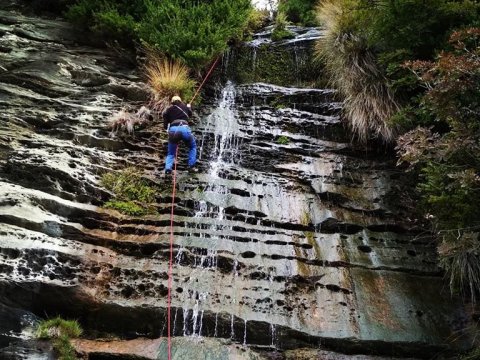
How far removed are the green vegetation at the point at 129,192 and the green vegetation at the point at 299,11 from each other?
8186mm

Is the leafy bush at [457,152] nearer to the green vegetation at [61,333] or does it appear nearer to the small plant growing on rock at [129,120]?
the green vegetation at [61,333]

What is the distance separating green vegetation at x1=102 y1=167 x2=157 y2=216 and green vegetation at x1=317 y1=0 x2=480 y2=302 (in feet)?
12.1

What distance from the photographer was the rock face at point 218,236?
5383 millimetres

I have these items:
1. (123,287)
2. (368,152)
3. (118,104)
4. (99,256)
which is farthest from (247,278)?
(118,104)

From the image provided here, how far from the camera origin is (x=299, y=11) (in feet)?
45.1

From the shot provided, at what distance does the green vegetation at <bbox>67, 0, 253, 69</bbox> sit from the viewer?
8938 mm

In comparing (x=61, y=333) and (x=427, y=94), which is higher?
(x=427, y=94)

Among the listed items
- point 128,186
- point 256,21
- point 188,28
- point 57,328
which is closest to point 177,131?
point 128,186

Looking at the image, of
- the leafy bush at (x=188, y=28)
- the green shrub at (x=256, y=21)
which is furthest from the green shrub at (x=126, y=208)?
the green shrub at (x=256, y=21)

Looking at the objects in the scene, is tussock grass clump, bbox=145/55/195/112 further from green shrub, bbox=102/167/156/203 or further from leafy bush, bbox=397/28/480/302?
leafy bush, bbox=397/28/480/302

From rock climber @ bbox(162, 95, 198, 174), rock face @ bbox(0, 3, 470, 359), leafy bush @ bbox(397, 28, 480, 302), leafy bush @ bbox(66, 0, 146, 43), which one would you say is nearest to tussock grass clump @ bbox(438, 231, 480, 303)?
leafy bush @ bbox(397, 28, 480, 302)

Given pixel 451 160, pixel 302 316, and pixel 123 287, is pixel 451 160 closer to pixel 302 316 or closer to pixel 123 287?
pixel 302 316

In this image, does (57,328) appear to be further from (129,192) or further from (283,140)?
(283,140)

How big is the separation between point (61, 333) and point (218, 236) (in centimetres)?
234
